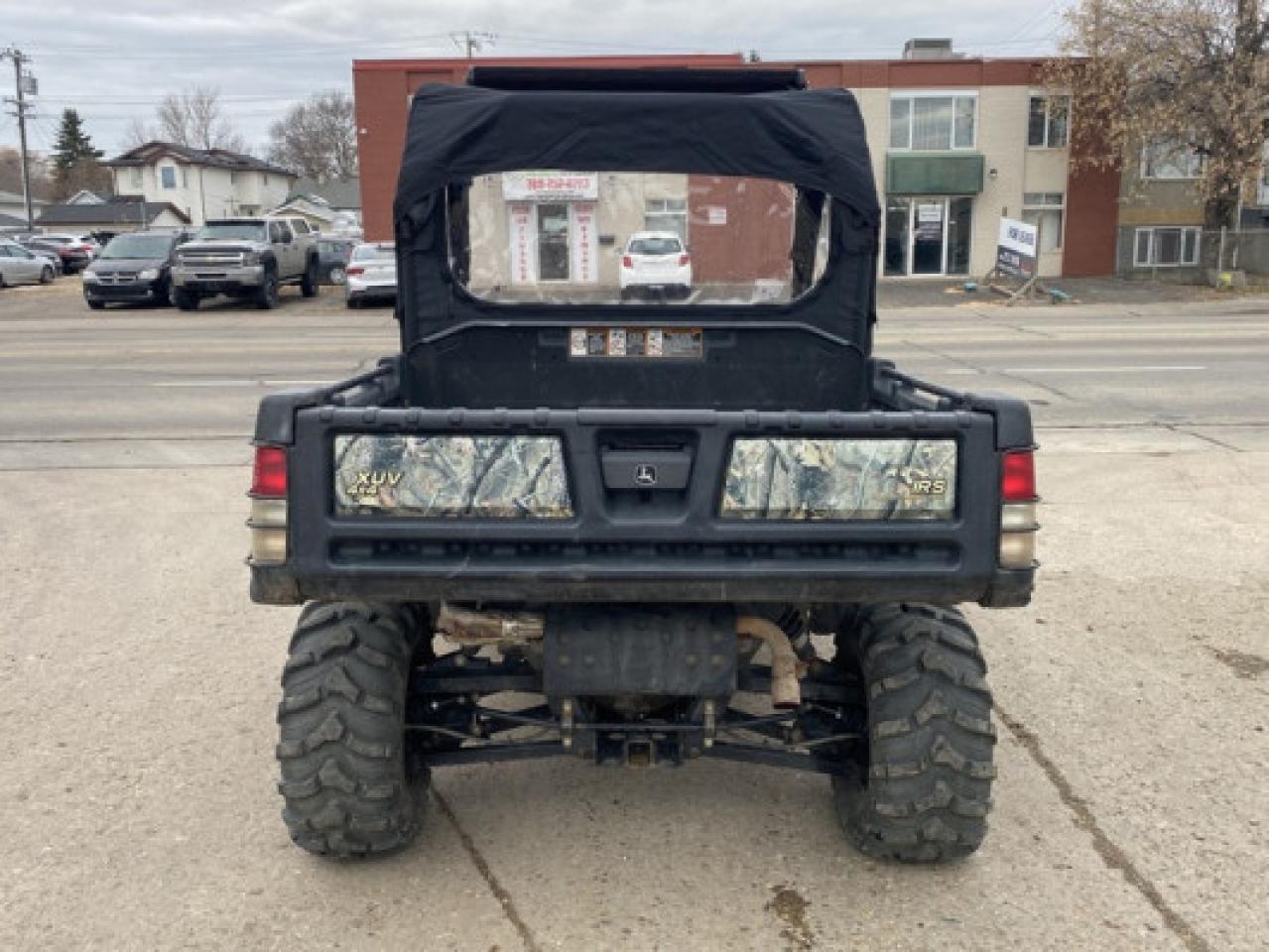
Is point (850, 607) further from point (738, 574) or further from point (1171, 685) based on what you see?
point (1171, 685)

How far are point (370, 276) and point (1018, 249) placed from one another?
16.1 m

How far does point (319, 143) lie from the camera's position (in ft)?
349

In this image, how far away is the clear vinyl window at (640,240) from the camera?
4340 mm

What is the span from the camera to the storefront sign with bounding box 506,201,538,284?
14.4ft

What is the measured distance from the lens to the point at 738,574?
9.97 ft

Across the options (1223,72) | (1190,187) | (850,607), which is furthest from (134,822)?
(1190,187)

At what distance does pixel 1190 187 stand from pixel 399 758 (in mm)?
40037

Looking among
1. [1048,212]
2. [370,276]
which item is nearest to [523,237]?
[370,276]

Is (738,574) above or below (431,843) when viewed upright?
above

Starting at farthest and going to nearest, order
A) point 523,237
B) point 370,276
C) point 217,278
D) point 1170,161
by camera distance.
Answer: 1. point 1170,161
2. point 370,276
3. point 217,278
4. point 523,237

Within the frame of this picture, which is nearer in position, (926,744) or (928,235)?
(926,744)

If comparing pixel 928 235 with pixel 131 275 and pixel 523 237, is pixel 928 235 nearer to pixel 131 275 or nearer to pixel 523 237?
pixel 131 275

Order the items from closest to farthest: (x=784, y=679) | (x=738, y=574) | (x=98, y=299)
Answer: (x=738, y=574) → (x=784, y=679) → (x=98, y=299)

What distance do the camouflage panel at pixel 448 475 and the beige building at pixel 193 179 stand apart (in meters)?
93.2
